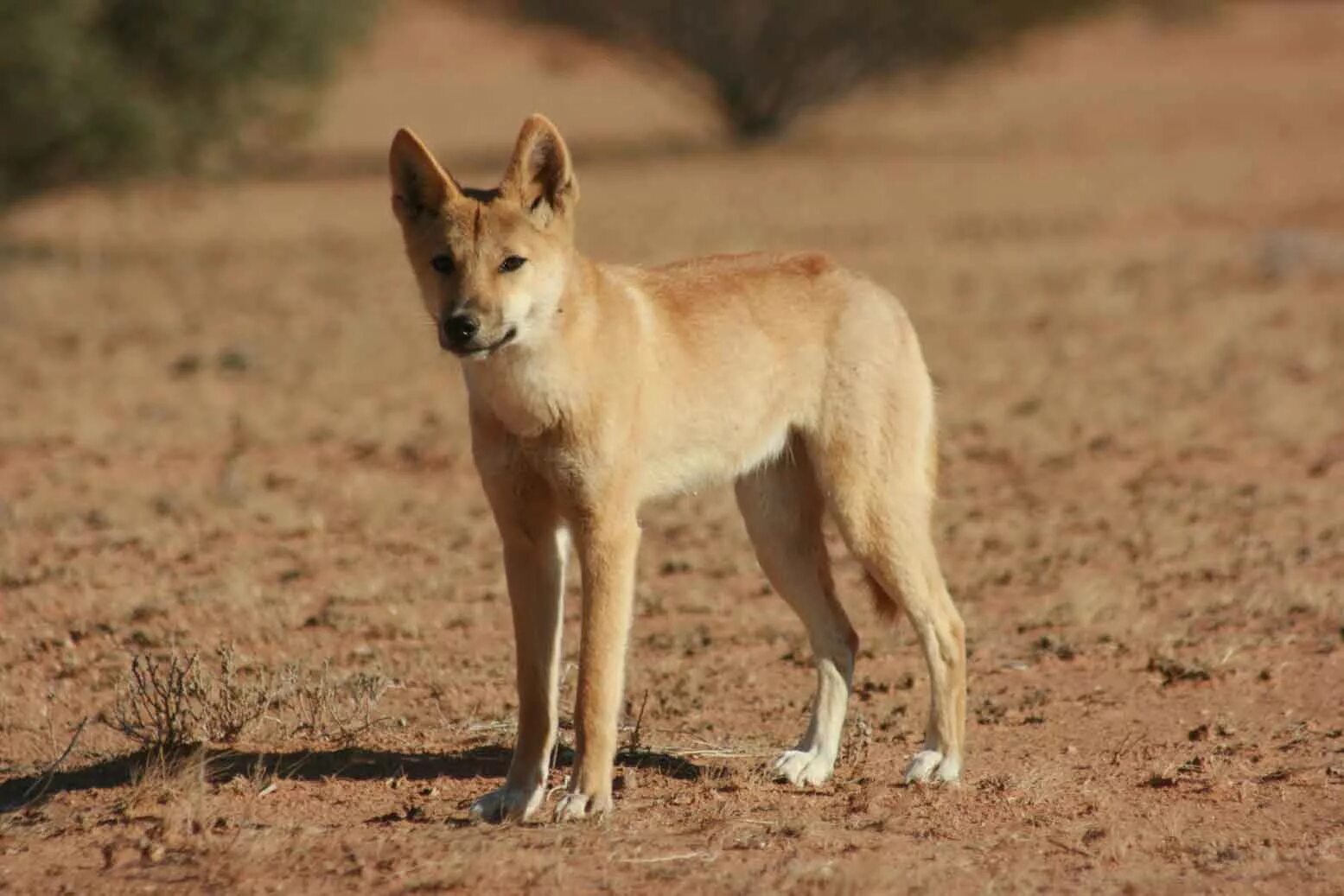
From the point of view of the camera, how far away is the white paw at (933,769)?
18.7ft

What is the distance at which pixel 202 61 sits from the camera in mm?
19344

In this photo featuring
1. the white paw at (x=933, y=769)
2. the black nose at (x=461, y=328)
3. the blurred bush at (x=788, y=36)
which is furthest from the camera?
the blurred bush at (x=788, y=36)

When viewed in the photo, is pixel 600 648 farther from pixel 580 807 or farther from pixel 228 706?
pixel 228 706

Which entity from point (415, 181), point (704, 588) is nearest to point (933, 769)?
point (415, 181)

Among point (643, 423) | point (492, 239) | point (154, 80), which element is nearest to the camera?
point (492, 239)

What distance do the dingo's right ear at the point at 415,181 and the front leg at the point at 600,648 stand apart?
0.98 meters

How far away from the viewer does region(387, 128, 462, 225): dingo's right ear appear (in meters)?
5.23

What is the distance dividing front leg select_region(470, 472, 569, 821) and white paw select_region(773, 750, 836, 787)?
0.76 m

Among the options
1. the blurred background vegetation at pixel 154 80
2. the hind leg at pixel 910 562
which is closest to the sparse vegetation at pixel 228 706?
the hind leg at pixel 910 562

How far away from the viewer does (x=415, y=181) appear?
17.4 feet

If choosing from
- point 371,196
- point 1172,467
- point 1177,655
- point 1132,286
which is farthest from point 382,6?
point 1177,655

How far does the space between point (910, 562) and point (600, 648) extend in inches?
44.1

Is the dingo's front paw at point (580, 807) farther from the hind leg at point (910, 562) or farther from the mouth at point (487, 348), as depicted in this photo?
the mouth at point (487, 348)

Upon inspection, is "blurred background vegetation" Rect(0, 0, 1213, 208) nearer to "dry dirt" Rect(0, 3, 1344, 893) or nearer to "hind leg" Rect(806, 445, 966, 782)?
"dry dirt" Rect(0, 3, 1344, 893)
